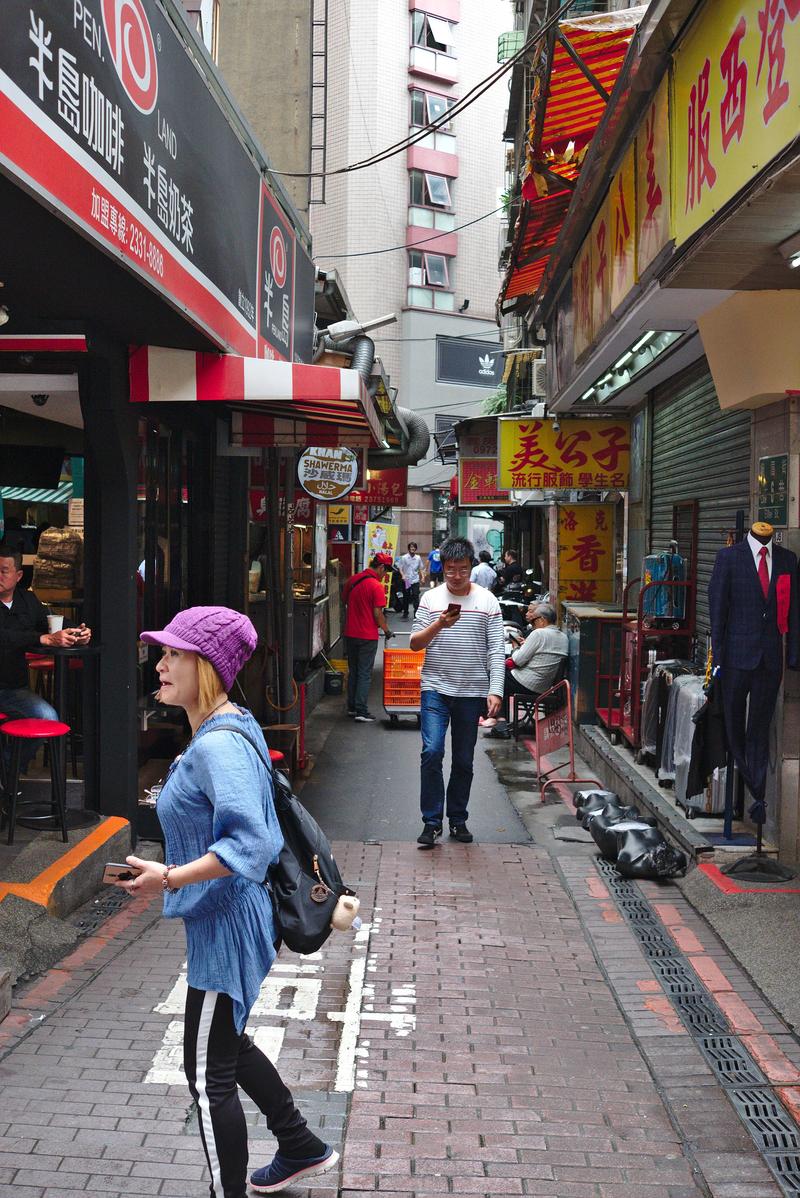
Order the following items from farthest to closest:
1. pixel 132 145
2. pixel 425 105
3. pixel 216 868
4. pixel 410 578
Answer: pixel 425 105 < pixel 410 578 < pixel 132 145 < pixel 216 868

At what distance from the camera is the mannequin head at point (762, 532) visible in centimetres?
636

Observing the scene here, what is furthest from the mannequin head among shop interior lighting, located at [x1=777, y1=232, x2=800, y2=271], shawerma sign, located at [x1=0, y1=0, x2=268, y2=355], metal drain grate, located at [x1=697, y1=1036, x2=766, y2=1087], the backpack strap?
the backpack strap

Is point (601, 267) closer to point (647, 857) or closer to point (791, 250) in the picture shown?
point (791, 250)

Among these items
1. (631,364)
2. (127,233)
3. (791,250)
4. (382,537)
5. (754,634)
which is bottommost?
(754,634)

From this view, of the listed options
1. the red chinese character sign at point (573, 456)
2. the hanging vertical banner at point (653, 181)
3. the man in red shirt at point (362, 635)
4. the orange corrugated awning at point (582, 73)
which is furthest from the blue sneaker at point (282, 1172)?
the red chinese character sign at point (573, 456)

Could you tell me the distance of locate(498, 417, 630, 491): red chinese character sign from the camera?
528 inches

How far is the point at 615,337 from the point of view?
8969 millimetres

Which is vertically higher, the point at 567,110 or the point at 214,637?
the point at 567,110

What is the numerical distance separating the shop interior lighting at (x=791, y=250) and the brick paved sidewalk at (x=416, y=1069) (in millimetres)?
3760

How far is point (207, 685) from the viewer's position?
10.5 ft

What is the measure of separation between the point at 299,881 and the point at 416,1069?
158cm

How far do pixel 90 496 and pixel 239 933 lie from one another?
4.43 m

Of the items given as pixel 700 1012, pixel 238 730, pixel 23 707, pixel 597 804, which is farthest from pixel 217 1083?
pixel 597 804

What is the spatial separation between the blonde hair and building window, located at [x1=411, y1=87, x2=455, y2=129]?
4534 centimetres
